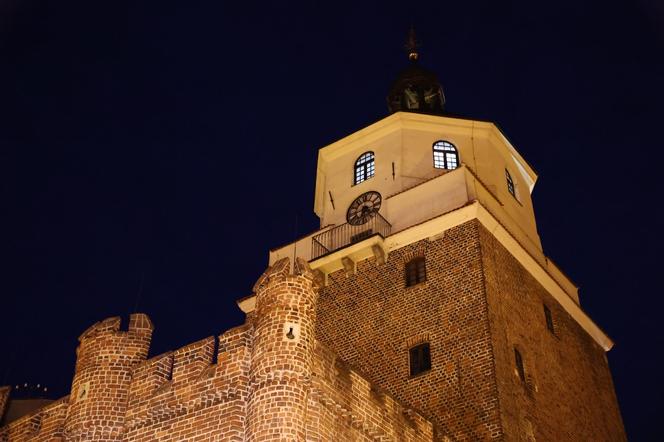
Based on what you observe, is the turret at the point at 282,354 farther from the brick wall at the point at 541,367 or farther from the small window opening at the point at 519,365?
the small window opening at the point at 519,365

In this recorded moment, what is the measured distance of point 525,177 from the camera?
106 feet

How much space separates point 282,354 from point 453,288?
10.4 metres

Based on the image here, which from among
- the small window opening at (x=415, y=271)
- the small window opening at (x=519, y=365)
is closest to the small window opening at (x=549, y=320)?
the small window opening at (x=519, y=365)

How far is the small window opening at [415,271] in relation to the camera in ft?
84.6

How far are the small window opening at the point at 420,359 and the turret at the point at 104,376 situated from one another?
8759mm

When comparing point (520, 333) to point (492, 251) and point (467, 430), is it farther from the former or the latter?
point (467, 430)

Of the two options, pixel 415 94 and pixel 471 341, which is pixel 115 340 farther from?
pixel 415 94

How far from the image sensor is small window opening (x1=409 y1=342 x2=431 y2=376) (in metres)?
23.9

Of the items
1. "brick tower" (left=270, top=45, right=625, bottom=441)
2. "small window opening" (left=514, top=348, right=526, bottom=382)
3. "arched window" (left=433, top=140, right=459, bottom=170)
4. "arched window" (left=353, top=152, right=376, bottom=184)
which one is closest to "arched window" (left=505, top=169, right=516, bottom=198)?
"brick tower" (left=270, top=45, right=625, bottom=441)

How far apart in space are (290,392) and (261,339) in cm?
130

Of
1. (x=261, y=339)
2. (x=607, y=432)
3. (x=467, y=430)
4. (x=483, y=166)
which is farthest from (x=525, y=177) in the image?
(x=261, y=339)

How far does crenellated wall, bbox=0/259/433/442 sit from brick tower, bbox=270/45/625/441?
386 centimetres

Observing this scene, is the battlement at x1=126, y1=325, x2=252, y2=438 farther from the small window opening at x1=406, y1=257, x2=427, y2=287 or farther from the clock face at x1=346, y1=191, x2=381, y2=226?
the clock face at x1=346, y1=191, x2=381, y2=226

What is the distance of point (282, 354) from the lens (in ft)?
49.9
